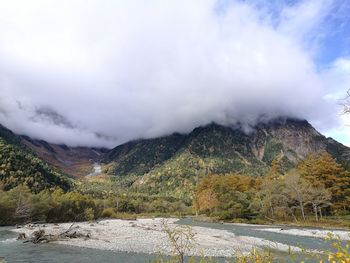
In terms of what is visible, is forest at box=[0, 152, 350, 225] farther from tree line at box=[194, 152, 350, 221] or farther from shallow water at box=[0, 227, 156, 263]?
shallow water at box=[0, 227, 156, 263]

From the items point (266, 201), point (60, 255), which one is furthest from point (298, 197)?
point (60, 255)

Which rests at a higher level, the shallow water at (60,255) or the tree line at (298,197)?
the tree line at (298,197)

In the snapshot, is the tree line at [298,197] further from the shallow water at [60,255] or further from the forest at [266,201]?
the shallow water at [60,255]

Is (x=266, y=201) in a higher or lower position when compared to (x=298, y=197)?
lower

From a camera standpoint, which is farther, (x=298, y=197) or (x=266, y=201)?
(x=266, y=201)

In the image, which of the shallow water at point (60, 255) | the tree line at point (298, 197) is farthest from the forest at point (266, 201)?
the shallow water at point (60, 255)

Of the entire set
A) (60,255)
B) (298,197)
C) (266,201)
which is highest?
(298,197)

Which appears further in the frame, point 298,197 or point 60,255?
point 298,197

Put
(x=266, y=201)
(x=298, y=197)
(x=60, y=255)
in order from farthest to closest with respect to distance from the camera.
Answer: (x=266, y=201), (x=298, y=197), (x=60, y=255)

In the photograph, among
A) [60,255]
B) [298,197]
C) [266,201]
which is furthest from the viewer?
[266,201]

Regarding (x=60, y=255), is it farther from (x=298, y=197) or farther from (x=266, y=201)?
(x=266, y=201)

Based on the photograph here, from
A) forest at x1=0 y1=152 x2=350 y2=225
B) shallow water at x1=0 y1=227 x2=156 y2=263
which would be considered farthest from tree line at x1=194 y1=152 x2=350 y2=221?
shallow water at x1=0 y1=227 x2=156 y2=263

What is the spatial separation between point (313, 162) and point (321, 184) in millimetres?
13392

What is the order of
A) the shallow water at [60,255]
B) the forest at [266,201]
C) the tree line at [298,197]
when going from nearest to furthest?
the shallow water at [60,255] → the tree line at [298,197] → the forest at [266,201]
